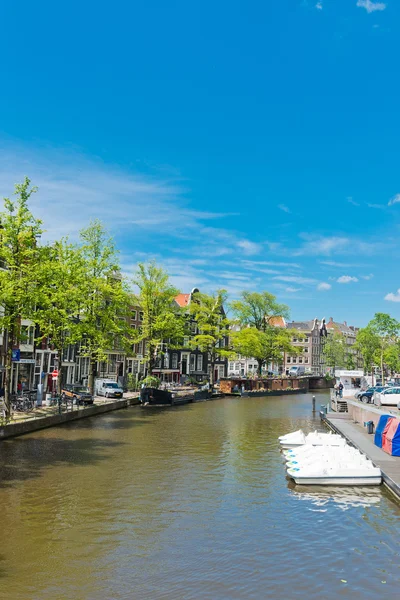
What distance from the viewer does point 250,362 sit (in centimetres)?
13838

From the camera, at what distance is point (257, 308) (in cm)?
9756

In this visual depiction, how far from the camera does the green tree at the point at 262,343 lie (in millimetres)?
91625

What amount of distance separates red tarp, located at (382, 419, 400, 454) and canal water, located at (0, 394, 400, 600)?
5746 millimetres

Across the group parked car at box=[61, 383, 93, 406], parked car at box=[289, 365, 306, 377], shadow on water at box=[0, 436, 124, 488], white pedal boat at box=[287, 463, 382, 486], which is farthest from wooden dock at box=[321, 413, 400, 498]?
parked car at box=[289, 365, 306, 377]

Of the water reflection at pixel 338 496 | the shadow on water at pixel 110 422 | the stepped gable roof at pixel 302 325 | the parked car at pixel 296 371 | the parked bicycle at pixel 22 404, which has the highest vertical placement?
the stepped gable roof at pixel 302 325

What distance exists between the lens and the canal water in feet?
39.7

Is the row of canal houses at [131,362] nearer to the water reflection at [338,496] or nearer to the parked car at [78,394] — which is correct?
the parked car at [78,394]

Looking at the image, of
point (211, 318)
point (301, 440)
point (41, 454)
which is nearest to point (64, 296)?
point (41, 454)

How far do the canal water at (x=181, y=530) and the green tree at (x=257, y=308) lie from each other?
225 feet

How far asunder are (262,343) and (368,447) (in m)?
65.4

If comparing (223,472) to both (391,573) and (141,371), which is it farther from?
(141,371)

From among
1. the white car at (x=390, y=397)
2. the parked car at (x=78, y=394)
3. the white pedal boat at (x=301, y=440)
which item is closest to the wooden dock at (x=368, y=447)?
the white pedal boat at (x=301, y=440)

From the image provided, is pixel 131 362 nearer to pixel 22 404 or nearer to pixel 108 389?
pixel 108 389

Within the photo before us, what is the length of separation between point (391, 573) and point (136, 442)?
825 inches
